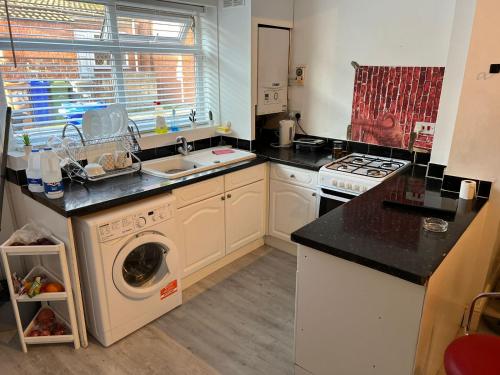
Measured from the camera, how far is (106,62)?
263 centimetres

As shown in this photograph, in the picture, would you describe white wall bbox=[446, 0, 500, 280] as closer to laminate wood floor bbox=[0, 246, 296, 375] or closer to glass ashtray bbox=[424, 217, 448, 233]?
glass ashtray bbox=[424, 217, 448, 233]

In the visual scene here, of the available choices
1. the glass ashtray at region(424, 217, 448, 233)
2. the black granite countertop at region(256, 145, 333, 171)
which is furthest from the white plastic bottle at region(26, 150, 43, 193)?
the glass ashtray at region(424, 217, 448, 233)

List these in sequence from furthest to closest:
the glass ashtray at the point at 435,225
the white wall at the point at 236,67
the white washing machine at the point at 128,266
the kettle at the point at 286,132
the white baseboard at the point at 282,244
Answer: the kettle at the point at 286,132
the white baseboard at the point at 282,244
the white wall at the point at 236,67
the white washing machine at the point at 128,266
the glass ashtray at the point at 435,225

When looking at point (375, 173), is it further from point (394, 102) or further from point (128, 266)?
point (128, 266)

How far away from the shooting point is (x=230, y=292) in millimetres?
2684

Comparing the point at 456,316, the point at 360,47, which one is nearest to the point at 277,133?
the point at 360,47

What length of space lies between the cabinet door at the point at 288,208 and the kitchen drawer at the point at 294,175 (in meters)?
0.04

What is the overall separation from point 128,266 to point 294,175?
4.62 feet

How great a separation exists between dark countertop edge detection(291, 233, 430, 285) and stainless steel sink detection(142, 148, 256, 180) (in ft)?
4.32

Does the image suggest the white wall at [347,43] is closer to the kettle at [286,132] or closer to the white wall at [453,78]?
the kettle at [286,132]

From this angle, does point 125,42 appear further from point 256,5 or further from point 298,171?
point 298,171

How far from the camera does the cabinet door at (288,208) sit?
2932mm

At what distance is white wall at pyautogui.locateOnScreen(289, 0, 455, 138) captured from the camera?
258 centimetres

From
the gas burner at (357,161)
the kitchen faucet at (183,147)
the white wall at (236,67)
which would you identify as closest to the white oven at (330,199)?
the gas burner at (357,161)
